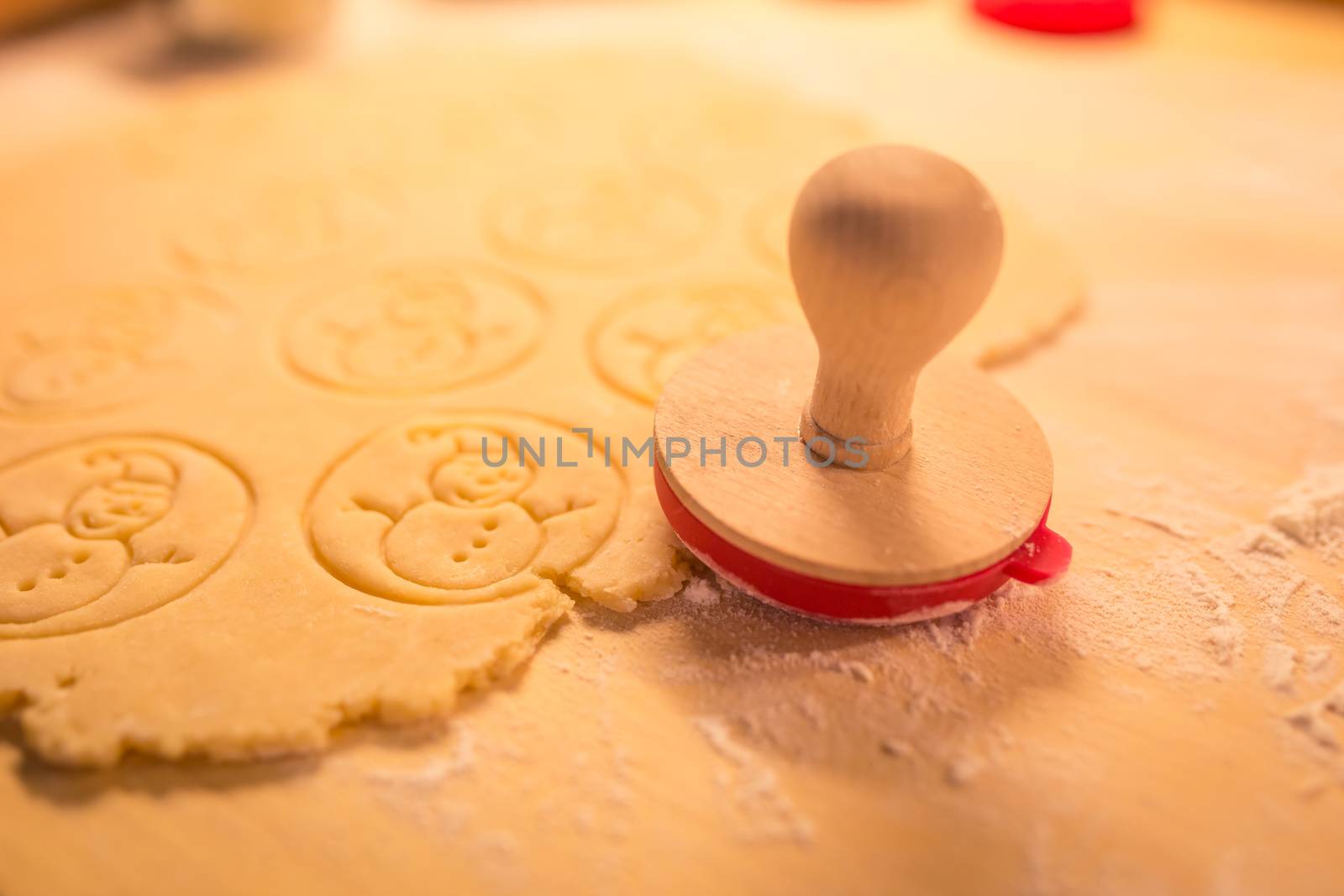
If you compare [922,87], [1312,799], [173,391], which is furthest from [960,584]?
[922,87]

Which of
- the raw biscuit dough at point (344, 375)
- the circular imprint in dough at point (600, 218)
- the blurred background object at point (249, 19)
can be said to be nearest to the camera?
the raw biscuit dough at point (344, 375)

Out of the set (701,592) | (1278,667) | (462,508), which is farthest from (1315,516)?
(462,508)

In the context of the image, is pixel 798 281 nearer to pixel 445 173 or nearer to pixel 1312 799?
pixel 1312 799

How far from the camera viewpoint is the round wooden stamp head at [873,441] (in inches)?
26.0

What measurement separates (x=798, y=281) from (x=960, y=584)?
0.24 m

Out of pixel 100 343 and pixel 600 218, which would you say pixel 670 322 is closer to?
pixel 600 218

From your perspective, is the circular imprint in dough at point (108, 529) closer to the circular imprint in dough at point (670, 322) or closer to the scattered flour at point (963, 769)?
the circular imprint in dough at point (670, 322)

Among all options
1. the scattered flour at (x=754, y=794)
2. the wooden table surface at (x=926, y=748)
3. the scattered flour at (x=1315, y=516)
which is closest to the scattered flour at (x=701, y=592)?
the wooden table surface at (x=926, y=748)

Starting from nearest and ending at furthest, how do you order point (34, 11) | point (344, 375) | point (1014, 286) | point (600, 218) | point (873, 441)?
1. point (873, 441)
2. point (344, 375)
3. point (1014, 286)
4. point (600, 218)
5. point (34, 11)

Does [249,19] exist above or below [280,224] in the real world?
above

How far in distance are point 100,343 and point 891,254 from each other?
2.82 ft

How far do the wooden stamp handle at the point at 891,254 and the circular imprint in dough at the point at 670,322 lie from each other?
0.31m

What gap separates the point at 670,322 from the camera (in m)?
1.09

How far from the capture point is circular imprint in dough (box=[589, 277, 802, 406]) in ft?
3.34
